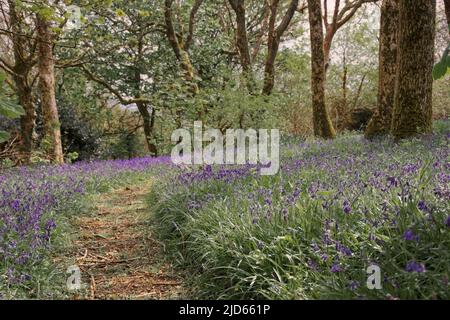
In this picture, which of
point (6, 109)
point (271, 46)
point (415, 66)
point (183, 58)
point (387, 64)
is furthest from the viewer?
point (271, 46)

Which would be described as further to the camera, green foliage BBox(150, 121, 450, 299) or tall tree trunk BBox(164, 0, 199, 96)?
tall tree trunk BBox(164, 0, 199, 96)

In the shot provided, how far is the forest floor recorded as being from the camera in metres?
3.59

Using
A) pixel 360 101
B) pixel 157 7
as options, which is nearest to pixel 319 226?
pixel 157 7

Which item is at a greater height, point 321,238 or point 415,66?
point 415,66

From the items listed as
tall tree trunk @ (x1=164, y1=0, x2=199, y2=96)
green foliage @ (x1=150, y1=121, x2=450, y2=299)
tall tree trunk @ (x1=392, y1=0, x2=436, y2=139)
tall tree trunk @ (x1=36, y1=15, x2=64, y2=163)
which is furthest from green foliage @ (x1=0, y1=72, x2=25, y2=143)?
tall tree trunk @ (x1=164, y1=0, x2=199, y2=96)

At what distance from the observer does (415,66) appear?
7.64 meters

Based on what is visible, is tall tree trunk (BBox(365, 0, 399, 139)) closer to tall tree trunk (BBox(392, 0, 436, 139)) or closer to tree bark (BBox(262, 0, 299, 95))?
tall tree trunk (BBox(392, 0, 436, 139))

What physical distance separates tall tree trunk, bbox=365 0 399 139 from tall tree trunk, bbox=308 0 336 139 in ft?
10.8

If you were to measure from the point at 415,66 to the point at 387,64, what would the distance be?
2402 millimetres

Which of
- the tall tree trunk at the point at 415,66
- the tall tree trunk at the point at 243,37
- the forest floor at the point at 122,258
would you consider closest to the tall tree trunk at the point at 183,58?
the tall tree trunk at the point at 243,37

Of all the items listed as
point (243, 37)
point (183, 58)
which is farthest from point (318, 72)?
point (183, 58)

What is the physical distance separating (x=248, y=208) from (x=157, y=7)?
55.8 feet

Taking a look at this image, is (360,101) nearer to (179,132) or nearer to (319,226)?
(179,132)

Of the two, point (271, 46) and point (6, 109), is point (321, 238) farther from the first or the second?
point (271, 46)
